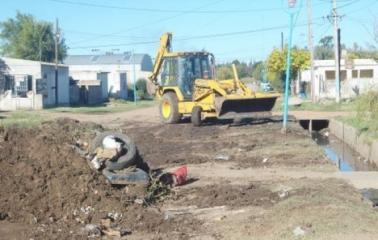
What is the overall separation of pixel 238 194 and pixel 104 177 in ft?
A: 8.03

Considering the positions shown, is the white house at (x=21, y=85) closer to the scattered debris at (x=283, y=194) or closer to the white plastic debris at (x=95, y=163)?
the white plastic debris at (x=95, y=163)

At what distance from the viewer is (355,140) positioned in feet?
81.6

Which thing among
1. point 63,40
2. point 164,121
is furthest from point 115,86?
point 164,121

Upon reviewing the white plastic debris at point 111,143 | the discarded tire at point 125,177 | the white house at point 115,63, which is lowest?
the discarded tire at point 125,177

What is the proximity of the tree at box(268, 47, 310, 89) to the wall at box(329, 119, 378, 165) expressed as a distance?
43.7 metres

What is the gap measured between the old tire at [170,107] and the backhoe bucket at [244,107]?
11.9 feet

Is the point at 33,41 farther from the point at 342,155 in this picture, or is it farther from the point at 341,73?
the point at 342,155

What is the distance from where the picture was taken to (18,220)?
10539 mm

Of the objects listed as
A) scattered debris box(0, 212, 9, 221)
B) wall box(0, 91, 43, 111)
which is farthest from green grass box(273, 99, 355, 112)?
scattered debris box(0, 212, 9, 221)

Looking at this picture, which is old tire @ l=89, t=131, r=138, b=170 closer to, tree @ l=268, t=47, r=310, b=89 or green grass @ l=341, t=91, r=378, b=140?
green grass @ l=341, t=91, r=378, b=140

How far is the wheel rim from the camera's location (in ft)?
102

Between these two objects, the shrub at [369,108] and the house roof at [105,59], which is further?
the house roof at [105,59]

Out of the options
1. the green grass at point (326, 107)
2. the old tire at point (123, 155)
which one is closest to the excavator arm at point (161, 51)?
the green grass at point (326, 107)

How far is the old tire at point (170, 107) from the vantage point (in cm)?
3033
